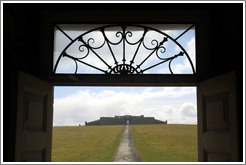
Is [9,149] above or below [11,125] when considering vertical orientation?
below

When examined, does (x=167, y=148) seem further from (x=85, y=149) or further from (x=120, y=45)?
(x=120, y=45)

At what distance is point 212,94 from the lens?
3717 mm

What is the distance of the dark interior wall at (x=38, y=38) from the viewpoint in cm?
326

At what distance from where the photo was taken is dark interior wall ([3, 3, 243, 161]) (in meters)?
3.26

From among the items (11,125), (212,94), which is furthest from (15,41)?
(212,94)

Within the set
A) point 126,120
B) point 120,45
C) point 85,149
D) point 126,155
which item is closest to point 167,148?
point 85,149

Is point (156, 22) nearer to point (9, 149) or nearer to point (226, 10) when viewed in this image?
point (226, 10)

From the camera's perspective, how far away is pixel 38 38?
14.0ft

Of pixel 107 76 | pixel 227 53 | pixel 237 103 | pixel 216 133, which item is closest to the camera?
pixel 237 103

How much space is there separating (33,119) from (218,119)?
220 cm

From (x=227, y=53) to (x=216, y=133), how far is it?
1023mm

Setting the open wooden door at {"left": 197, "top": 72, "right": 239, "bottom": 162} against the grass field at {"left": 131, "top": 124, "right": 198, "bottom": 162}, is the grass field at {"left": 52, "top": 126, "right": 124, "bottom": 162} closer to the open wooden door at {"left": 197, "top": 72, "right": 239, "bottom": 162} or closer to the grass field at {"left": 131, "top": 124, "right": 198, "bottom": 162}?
the grass field at {"left": 131, "top": 124, "right": 198, "bottom": 162}

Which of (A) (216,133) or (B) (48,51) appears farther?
(B) (48,51)

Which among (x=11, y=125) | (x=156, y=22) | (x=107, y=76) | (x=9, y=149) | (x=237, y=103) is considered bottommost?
(x=9, y=149)
